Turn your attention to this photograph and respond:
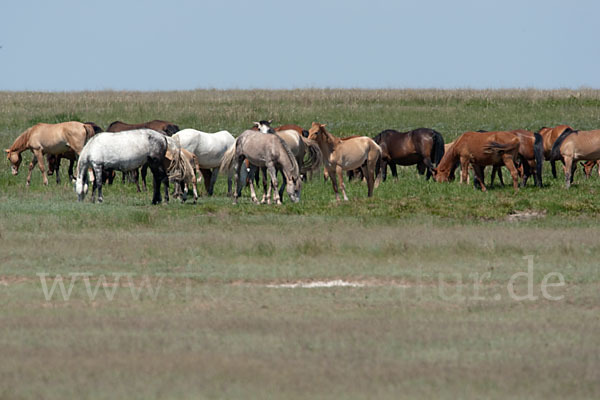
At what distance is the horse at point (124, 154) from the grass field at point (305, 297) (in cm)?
85

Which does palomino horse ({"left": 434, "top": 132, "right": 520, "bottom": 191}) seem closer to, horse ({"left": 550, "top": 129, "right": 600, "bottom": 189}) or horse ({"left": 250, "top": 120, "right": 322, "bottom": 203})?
horse ({"left": 550, "top": 129, "right": 600, "bottom": 189})

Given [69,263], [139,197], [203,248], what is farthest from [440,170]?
[69,263]

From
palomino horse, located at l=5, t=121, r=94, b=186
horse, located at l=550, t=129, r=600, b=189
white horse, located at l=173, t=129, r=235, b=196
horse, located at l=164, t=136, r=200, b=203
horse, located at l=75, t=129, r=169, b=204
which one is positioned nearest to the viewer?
horse, located at l=75, t=129, r=169, b=204

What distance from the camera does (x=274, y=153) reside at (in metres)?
22.9

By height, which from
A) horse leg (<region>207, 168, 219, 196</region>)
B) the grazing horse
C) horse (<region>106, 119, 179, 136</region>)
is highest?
horse (<region>106, 119, 179, 136</region>)

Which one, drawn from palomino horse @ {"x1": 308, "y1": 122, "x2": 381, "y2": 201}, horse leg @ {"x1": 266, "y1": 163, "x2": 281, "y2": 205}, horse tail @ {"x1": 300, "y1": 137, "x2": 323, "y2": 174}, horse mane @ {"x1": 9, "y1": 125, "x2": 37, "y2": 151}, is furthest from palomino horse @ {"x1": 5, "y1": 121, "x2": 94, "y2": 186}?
horse leg @ {"x1": 266, "y1": 163, "x2": 281, "y2": 205}

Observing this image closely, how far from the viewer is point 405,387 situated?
25.1 feet

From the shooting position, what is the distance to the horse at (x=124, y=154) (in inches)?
892

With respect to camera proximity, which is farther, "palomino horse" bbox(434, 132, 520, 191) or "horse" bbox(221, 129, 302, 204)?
"palomino horse" bbox(434, 132, 520, 191)

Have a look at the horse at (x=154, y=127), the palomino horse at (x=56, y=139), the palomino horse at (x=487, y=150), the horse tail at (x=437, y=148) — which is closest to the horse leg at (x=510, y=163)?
the palomino horse at (x=487, y=150)

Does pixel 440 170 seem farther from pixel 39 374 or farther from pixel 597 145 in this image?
pixel 39 374

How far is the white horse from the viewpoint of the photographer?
26.5 m

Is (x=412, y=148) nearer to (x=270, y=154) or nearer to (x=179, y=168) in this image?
(x=270, y=154)

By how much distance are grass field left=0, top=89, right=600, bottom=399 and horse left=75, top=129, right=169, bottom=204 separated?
2.78ft
